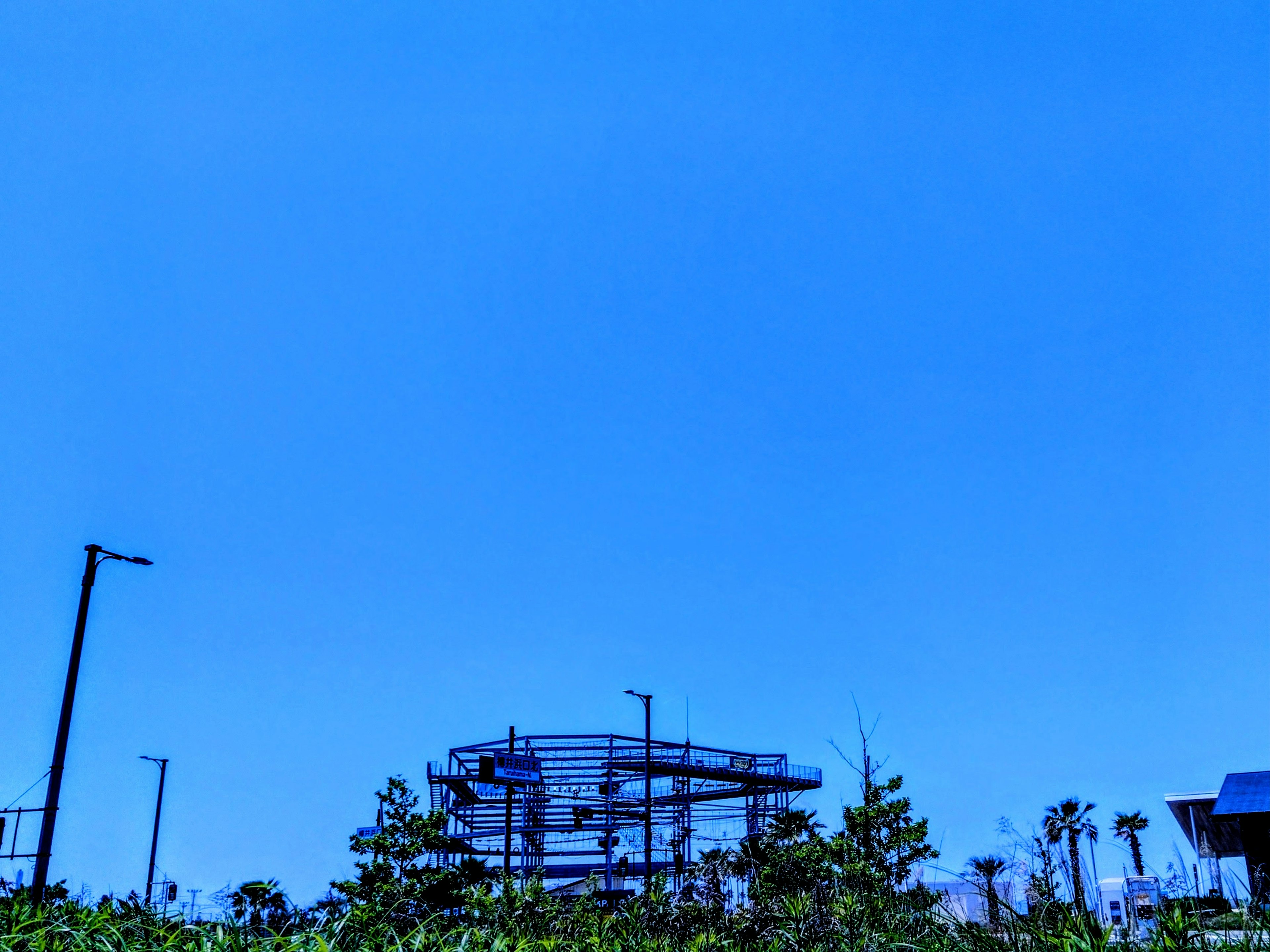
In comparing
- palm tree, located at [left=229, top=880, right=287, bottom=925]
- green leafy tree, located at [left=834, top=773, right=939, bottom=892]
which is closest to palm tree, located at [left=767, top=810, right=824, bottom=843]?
green leafy tree, located at [left=834, top=773, right=939, bottom=892]

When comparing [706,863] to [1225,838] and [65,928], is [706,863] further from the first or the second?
[1225,838]

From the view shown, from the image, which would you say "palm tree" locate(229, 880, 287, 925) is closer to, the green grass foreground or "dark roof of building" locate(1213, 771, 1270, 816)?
the green grass foreground

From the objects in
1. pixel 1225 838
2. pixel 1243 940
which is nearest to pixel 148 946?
pixel 1243 940

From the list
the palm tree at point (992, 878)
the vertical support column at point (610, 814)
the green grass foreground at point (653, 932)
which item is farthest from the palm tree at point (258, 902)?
the vertical support column at point (610, 814)

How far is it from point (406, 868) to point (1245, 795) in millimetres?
30066

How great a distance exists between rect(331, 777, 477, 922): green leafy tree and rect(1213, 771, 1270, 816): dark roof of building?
2666cm

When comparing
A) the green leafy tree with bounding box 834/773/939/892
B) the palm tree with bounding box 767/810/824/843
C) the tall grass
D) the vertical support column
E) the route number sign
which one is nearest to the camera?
the tall grass

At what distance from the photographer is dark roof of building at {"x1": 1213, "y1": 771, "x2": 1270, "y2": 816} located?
122ft

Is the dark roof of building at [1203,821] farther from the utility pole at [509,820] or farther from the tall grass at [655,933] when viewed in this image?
the tall grass at [655,933]

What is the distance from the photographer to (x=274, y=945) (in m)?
8.93

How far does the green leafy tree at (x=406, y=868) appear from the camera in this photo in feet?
74.0

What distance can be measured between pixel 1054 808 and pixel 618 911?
43.8 metres

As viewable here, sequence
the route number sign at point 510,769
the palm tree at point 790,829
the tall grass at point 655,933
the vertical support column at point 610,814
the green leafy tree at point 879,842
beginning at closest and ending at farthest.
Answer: the tall grass at point 655,933, the green leafy tree at point 879,842, the palm tree at point 790,829, the route number sign at point 510,769, the vertical support column at point 610,814

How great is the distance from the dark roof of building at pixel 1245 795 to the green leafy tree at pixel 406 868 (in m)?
26.7
